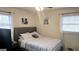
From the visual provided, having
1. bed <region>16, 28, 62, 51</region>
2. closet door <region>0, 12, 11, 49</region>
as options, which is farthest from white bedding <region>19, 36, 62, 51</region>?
closet door <region>0, 12, 11, 49</region>

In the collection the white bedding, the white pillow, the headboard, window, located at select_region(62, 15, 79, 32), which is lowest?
the white bedding

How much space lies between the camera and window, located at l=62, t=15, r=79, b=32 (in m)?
1.18

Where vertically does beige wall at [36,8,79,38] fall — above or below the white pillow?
above

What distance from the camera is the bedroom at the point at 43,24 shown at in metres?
1.20

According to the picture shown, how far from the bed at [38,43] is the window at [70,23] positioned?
0.19 meters

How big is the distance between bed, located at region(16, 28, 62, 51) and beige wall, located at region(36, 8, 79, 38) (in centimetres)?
8

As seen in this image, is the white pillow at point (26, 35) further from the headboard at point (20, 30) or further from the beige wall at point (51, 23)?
the beige wall at point (51, 23)

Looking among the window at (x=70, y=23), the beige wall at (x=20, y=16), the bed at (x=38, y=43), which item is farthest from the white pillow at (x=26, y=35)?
the window at (x=70, y=23)

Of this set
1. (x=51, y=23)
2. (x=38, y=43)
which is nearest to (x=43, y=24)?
(x=51, y=23)

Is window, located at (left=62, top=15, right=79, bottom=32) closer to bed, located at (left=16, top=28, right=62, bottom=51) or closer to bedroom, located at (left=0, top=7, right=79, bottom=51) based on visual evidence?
bedroom, located at (left=0, top=7, right=79, bottom=51)

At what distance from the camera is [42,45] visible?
120cm

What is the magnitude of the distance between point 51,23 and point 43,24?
0.11 m
